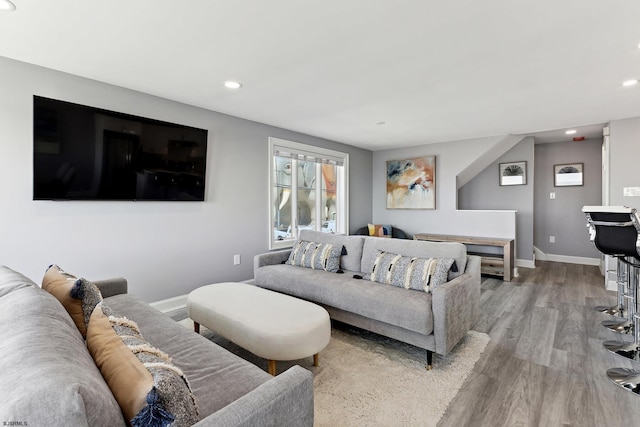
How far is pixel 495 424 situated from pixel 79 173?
3.58 m

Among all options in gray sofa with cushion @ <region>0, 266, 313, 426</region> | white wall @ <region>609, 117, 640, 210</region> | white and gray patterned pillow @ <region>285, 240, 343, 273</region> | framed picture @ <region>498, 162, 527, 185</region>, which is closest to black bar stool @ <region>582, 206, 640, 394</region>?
white wall @ <region>609, 117, 640, 210</region>

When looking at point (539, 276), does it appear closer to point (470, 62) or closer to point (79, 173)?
point (470, 62)

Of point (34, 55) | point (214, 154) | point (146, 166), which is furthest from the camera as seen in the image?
point (214, 154)

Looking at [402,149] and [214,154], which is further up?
Result: [402,149]

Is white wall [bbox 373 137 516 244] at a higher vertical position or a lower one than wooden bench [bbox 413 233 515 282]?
higher

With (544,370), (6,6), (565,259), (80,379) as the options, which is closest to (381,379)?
(544,370)

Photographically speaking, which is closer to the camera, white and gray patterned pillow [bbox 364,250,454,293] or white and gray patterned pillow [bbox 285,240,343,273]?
white and gray patterned pillow [bbox 364,250,454,293]

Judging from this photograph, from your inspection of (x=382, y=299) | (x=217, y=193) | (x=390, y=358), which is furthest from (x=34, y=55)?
(x=390, y=358)

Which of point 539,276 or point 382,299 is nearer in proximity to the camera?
point 382,299

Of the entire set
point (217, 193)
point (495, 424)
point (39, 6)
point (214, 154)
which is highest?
point (39, 6)

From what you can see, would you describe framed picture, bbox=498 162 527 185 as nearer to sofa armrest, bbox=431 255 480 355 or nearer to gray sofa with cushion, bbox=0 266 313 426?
sofa armrest, bbox=431 255 480 355

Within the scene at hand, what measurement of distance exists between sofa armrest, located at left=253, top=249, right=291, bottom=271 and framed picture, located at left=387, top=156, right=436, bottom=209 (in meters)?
3.06

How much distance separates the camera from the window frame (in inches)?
173

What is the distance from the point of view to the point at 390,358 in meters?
2.40
